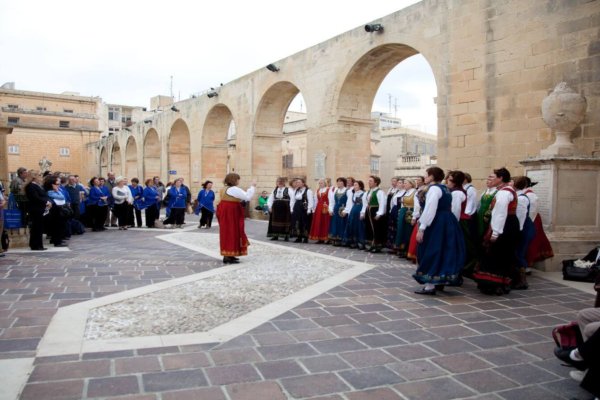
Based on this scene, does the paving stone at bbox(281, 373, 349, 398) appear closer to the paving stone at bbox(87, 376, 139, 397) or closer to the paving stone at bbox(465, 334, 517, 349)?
the paving stone at bbox(87, 376, 139, 397)

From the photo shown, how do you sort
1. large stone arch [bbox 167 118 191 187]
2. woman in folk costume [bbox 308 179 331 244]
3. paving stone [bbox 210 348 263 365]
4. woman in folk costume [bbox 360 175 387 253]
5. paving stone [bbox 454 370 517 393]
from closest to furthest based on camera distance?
paving stone [bbox 454 370 517 393] < paving stone [bbox 210 348 263 365] < woman in folk costume [bbox 360 175 387 253] < woman in folk costume [bbox 308 179 331 244] < large stone arch [bbox 167 118 191 187]

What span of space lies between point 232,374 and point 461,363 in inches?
62.7

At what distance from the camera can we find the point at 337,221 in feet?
32.5

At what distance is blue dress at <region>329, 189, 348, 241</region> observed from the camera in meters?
9.82

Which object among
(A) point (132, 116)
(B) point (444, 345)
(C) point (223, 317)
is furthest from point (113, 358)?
(A) point (132, 116)

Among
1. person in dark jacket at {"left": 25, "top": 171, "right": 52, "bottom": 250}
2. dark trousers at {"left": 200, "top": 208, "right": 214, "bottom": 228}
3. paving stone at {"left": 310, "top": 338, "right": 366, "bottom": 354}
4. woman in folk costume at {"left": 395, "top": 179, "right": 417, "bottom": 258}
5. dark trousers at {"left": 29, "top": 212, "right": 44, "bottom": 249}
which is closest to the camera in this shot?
paving stone at {"left": 310, "top": 338, "right": 366, "bottom": 354}

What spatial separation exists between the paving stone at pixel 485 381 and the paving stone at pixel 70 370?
2309mm

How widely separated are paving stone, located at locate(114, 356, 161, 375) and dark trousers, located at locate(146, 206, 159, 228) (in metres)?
11.3

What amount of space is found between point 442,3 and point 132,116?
172 ft

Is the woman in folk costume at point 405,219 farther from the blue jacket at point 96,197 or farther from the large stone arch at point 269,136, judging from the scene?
the large stone arch at point 269,136

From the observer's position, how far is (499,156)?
888 cm

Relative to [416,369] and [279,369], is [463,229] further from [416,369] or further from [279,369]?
[279,369]

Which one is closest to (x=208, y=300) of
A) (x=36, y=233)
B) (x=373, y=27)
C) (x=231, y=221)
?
(x=231, y=221)

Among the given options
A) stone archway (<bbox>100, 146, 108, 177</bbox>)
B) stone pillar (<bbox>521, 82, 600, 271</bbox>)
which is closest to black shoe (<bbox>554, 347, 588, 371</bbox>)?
stone pillar (<bbox>521, 82, 600, 271</bbox>)
